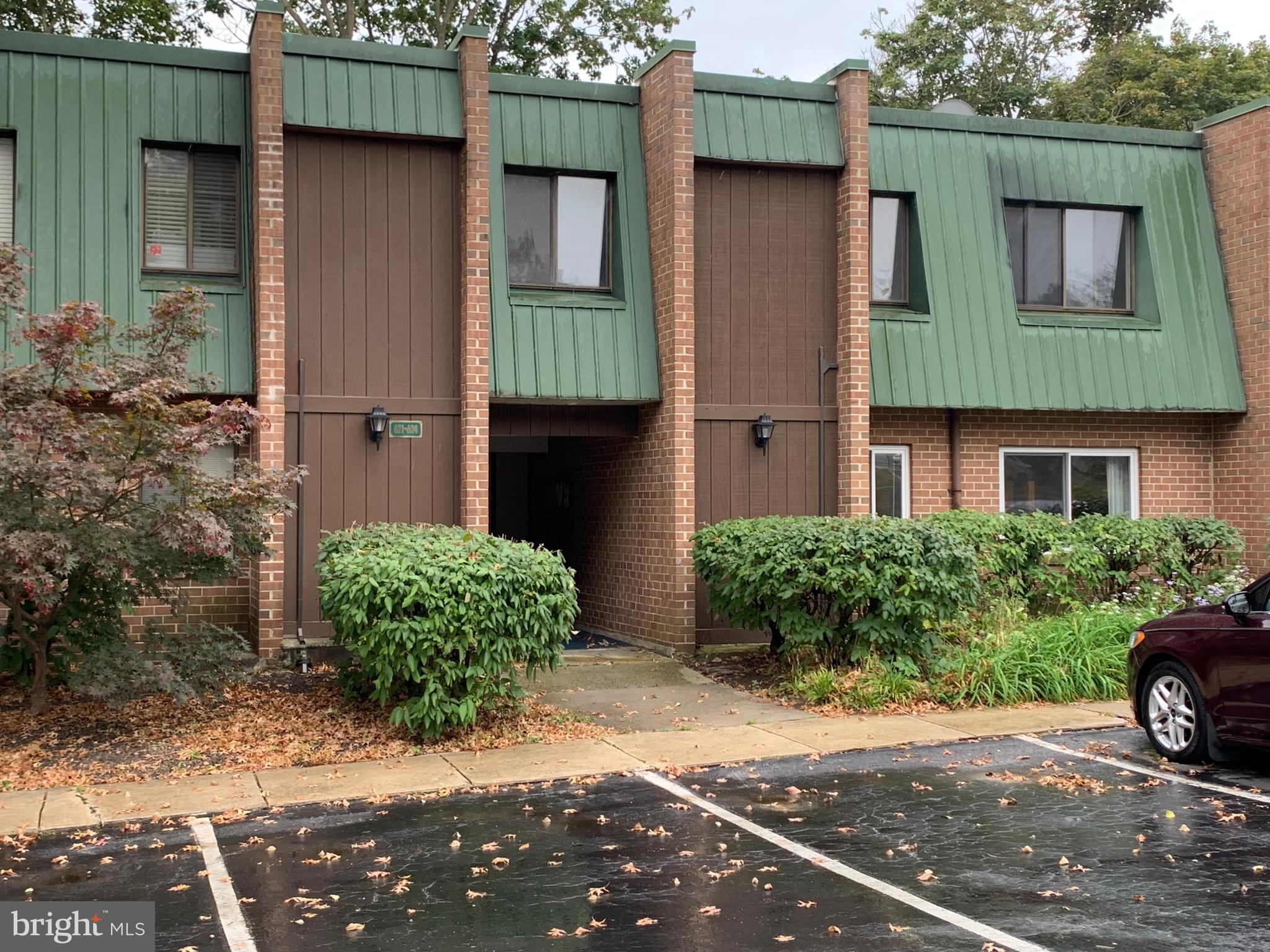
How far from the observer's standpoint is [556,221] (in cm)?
1432

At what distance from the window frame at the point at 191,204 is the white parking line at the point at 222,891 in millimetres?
7135

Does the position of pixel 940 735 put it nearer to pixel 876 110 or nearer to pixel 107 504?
pixel 107 504

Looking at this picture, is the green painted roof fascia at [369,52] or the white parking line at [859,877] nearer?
the white parking line at [859,877]

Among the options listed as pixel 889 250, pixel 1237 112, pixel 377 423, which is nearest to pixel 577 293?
pixel 377 423

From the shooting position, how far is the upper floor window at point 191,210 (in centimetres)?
1309

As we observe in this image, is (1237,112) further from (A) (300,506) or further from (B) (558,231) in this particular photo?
(A) (300,506)

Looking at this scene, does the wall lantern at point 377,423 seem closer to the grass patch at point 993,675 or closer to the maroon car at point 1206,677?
the grass patch at point 993,675

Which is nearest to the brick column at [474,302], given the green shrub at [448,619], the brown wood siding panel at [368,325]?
the brown wood siding panel at [368,325]

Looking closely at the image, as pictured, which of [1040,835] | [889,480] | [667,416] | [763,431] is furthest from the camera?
[889,480]

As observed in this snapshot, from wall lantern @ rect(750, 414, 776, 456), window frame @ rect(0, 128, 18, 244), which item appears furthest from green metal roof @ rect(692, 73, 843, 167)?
window frame @ rect(0, 128, 18, 244)

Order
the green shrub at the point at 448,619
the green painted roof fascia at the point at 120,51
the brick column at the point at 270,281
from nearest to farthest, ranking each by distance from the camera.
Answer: the green shrub at the point at 448,619 < the brick column at the point at 270,281 < the green painted roof fascia at the point at 120,51

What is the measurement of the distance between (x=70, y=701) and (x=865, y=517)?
7.30 m

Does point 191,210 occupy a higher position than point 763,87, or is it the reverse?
point 763,87

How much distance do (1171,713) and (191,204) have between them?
1045cm
